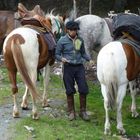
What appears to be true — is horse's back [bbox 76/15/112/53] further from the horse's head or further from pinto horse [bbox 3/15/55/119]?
pinto horse [bbox 3/15/55/119]

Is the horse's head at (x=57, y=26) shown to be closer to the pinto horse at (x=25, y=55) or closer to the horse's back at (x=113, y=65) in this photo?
the pinto horse at (x=25, y=55)

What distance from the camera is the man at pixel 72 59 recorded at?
823 centimetres

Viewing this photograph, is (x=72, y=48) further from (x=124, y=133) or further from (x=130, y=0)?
(x=130, y=0)

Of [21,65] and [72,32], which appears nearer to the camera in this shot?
[21,65]

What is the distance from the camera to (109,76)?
716 centimetres

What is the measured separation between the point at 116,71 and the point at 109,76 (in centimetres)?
14

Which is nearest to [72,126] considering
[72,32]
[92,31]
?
[72,32]

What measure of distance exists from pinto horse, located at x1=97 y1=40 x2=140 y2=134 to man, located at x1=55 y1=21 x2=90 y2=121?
0.95m

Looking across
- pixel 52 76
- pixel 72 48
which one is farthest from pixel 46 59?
pixel 52 76

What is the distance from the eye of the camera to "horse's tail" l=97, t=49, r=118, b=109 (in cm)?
715

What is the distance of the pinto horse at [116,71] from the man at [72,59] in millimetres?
953

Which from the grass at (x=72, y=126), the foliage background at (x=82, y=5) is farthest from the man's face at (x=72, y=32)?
the foliage background at (x=82, y=5)

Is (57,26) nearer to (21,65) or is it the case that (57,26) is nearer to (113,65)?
(21,65)

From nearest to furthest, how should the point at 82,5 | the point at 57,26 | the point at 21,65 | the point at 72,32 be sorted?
the point at 21,65
the point at 72,32
the point at 57,26
the point at 82,5
